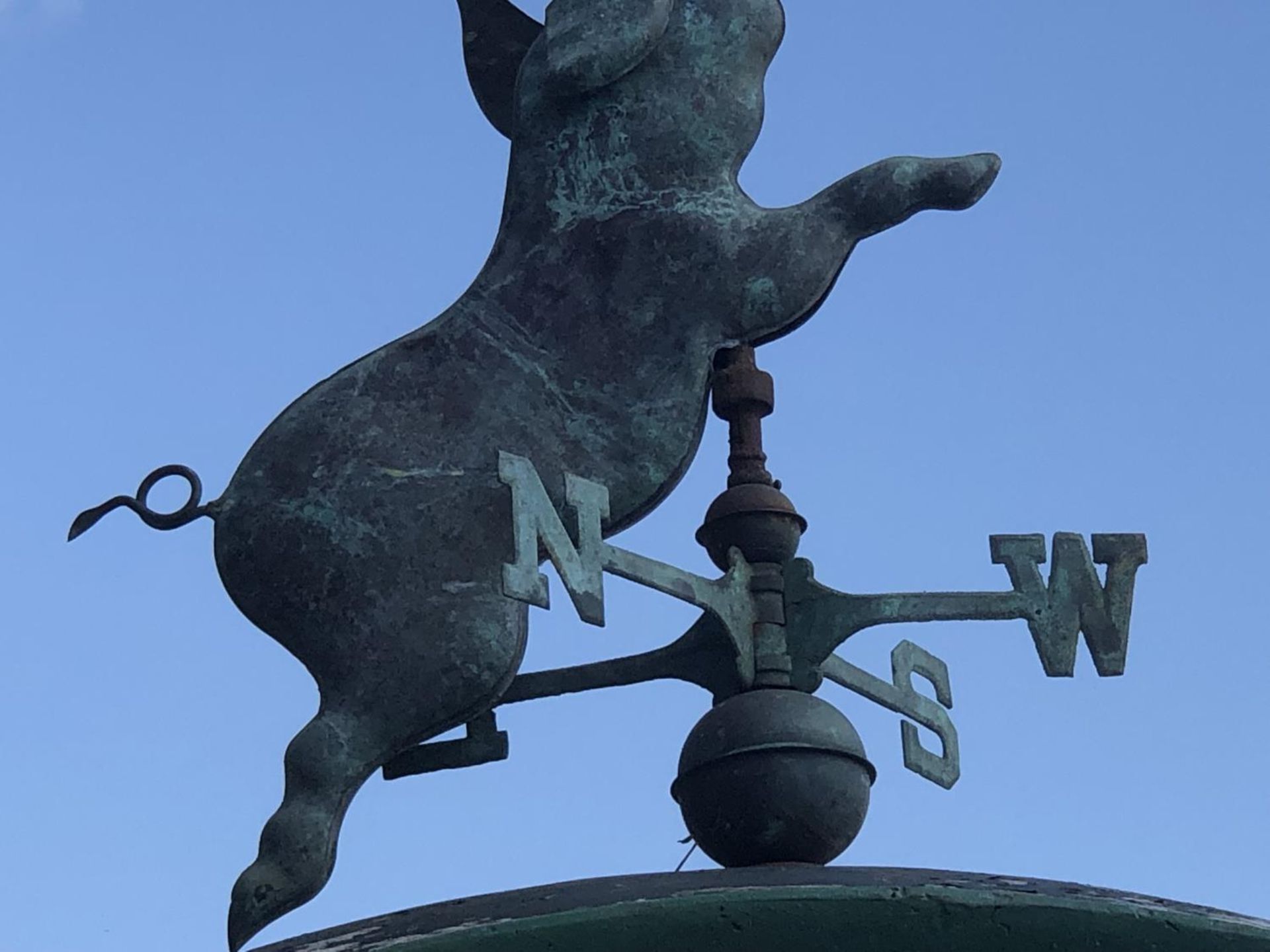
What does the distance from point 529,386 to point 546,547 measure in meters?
0.46

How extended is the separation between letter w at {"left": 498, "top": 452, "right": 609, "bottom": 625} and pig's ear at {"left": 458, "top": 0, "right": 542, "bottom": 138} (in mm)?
1104

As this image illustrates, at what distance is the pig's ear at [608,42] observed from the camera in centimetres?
366

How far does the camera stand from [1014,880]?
9.27 feet

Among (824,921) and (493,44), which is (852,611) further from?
(493,44)

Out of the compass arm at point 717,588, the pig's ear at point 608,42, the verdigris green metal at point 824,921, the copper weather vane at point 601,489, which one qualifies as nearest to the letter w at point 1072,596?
the copper weather vane at point 601,489

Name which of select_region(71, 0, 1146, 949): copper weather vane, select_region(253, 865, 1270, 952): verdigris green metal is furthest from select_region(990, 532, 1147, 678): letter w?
select_region(253, 865, 1270, 952): verdigris green metal

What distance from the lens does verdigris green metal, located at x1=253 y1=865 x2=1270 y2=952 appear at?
2.61m

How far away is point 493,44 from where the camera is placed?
4078 mm

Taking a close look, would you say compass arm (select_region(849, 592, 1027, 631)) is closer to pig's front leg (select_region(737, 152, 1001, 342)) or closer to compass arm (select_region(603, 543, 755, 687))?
compass arm (select_region(603, 543, 755, 687))

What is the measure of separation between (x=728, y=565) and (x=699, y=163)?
27.2 inches

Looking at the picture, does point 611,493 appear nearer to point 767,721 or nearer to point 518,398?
point 518,398

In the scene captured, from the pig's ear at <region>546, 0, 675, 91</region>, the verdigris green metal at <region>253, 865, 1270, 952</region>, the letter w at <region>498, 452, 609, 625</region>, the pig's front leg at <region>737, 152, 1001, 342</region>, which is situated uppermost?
the pig's ear at <region>546, 0, 675, 91</region>

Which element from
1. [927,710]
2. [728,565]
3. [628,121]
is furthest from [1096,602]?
[628,121]

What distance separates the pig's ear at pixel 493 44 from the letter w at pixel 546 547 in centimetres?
110
